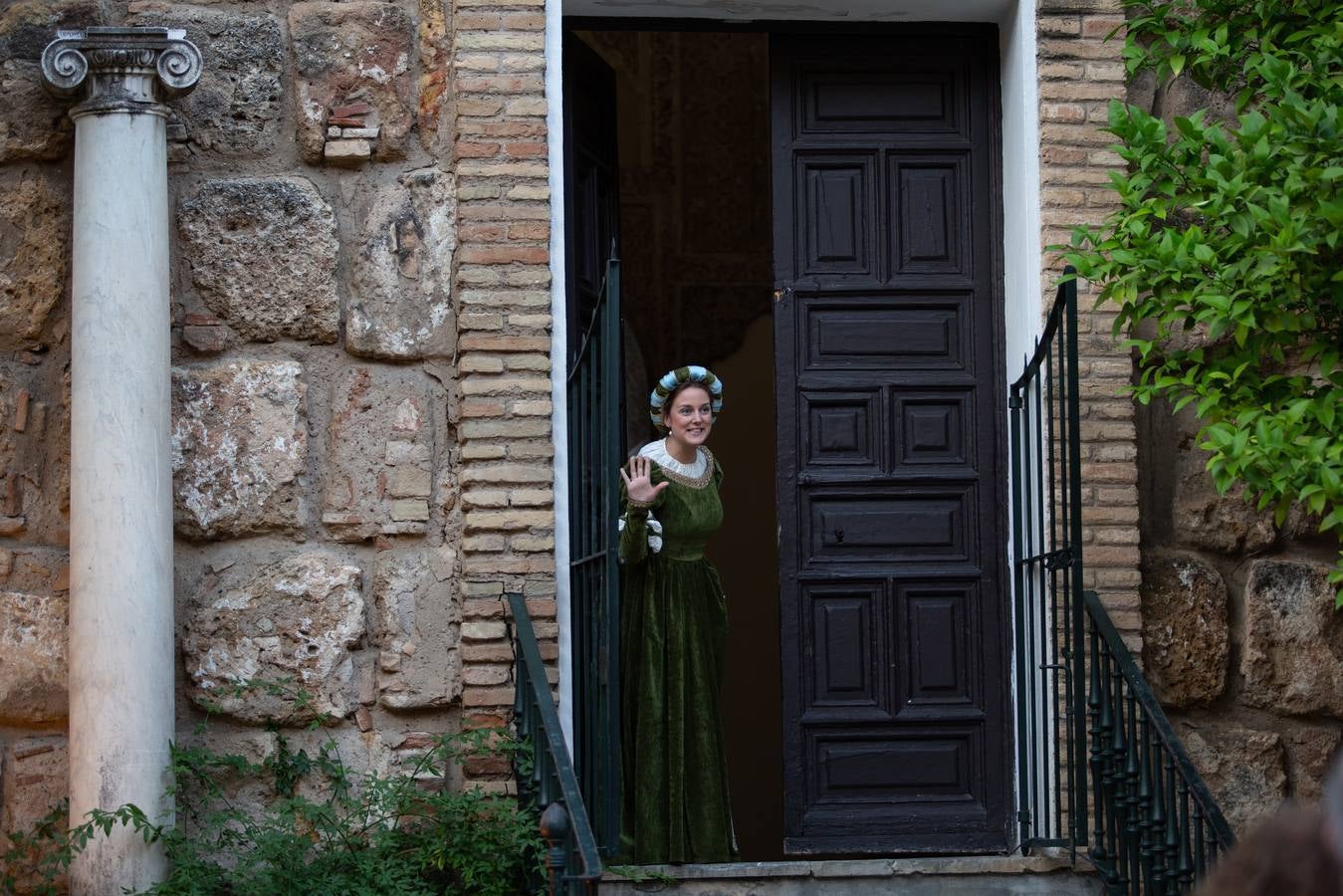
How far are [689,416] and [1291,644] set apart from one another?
85.6 inches

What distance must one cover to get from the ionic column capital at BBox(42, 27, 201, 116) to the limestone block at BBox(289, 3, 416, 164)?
45 cm

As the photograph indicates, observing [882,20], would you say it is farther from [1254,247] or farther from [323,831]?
[323,831]

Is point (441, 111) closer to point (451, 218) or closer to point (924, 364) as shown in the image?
point (451, 218)

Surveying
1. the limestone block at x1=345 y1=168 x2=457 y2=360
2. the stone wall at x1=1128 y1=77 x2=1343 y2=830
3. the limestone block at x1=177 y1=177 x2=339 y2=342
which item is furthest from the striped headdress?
the stone wall at x1=1128 y1=77 x2=1343 y2=830

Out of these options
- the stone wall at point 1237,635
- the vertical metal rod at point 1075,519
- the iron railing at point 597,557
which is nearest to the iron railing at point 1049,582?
the vertical metal rod at point 1075,519

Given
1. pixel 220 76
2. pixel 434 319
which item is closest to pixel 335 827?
pixel 434 319

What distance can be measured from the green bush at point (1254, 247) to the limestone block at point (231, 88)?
8.47 feet

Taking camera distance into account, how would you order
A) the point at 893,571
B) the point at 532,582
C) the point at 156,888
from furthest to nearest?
the point at 893,571, the point at 532,582, the point at 156,888

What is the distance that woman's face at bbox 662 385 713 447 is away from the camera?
18.6 feet

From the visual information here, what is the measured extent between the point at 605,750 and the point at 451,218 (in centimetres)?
177

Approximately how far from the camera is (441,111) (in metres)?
5.75

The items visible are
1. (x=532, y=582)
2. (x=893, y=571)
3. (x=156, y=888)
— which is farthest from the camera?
(x=893, y=571)

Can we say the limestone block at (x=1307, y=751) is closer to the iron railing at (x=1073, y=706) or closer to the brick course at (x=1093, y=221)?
the iron railing at (x=1073, y=706)

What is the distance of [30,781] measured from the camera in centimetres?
542
